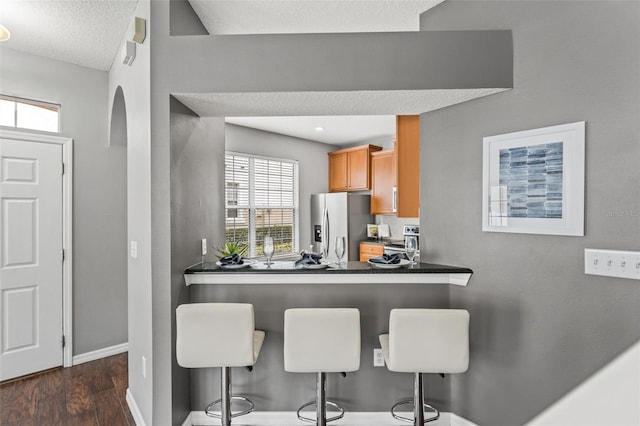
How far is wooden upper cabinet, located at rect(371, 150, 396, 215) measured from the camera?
5.21 metres

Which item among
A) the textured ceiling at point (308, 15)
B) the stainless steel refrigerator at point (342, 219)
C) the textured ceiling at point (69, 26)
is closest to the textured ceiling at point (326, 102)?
the textured ceiling at point (308, 15)

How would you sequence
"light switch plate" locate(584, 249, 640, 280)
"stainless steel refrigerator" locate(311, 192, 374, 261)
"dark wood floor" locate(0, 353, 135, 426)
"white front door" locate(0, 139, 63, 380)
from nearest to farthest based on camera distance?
"light switch plate" locate(584, 249, 640, 280)
"dark wood floor" locate(0, 353, 135, 426)
"white front door" locate(0, 139, 63, 380)
"stainless steel refrigerator" locate(311, 192, 374, 261)

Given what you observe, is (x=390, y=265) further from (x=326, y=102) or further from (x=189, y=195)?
(x=189, y=195)

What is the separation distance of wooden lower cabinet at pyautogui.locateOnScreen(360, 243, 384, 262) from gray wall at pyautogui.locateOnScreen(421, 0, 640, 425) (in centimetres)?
268

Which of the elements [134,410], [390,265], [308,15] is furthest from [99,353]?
[308,15]

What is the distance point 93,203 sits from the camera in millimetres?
3293

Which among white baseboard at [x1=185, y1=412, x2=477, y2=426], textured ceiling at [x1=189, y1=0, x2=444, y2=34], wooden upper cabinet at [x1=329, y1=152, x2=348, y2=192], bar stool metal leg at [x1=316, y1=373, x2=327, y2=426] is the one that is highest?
textured ceiling at [x1=189, y1=0, x2=444, y2=34]

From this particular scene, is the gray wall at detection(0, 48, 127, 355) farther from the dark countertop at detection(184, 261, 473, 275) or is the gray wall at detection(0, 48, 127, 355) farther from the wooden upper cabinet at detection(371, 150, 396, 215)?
the wooden upper cabinet at detection(371, 150, 396, 215)

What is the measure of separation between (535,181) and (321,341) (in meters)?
1.50

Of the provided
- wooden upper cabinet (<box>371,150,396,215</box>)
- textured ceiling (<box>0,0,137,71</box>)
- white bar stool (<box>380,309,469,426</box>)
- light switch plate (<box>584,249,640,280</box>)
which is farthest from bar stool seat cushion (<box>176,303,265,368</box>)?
wooden upper cabinet (<box>371,150,396,215</box>)

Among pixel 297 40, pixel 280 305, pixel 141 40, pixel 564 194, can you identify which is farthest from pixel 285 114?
pixel 564 194

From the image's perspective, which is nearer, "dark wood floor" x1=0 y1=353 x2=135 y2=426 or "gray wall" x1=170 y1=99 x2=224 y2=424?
"gray wall" x1=170 y1=99 x2=224 y2=424

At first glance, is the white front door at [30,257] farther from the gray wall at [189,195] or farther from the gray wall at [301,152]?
the gray wall at [301,152]

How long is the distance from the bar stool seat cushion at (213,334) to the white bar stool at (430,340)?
837mm
